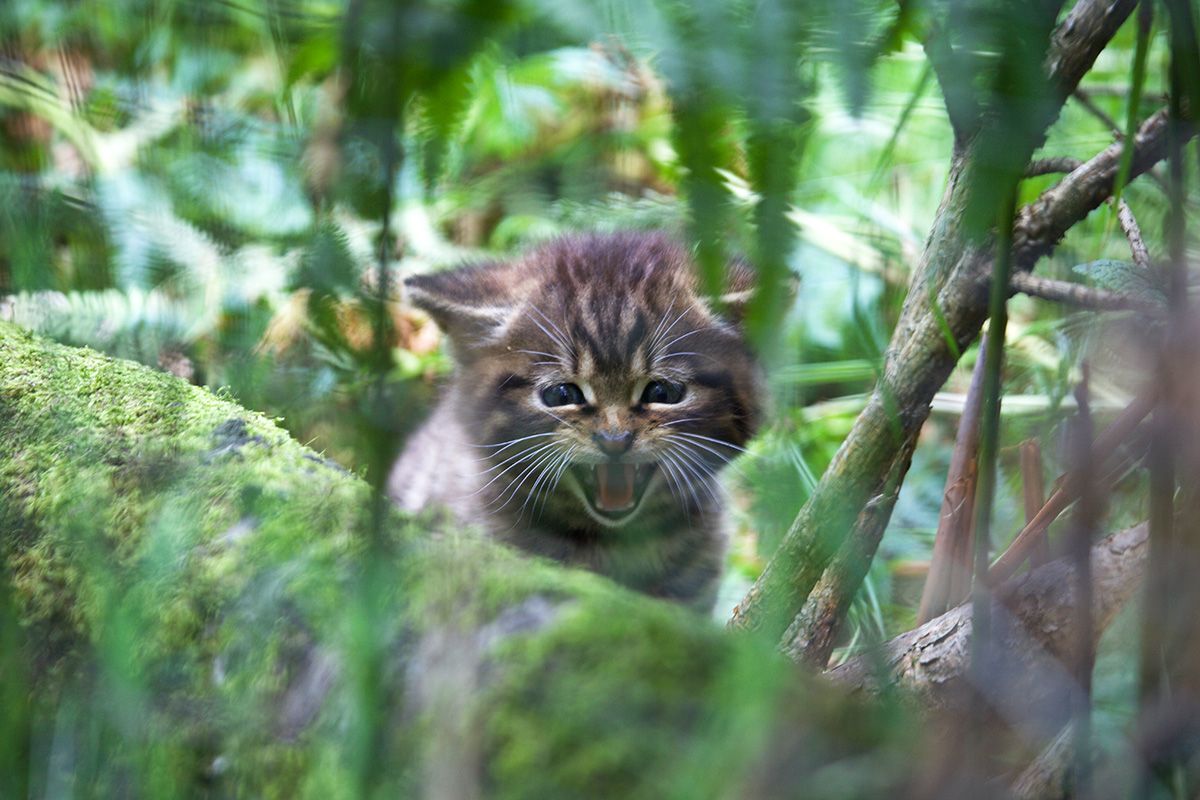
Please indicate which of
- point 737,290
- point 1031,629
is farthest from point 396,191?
point 1031,629

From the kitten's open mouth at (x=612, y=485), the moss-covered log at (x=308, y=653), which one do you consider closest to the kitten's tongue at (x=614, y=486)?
the kitten's open mouth at (x=612, y=485)

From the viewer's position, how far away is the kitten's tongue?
2.43 m

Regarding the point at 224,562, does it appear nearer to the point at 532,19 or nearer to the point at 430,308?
the point at 532,19

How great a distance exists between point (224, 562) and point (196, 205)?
1.68 feet

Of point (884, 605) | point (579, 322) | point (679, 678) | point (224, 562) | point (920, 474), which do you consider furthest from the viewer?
point (920, 474)

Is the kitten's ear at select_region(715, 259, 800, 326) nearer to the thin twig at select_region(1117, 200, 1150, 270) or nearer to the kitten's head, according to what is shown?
the kitten's head

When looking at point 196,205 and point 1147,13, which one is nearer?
point 1147,13

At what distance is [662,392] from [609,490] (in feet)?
0.90

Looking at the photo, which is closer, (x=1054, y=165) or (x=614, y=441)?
(x=1054, y=165)

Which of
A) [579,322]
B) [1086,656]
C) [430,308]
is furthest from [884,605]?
[430,308]

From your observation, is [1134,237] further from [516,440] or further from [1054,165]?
[516,440]

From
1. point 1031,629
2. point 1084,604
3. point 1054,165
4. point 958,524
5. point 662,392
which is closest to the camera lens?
point 1084,604

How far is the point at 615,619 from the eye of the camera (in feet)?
3.09

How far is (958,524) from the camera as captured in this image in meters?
1.61
